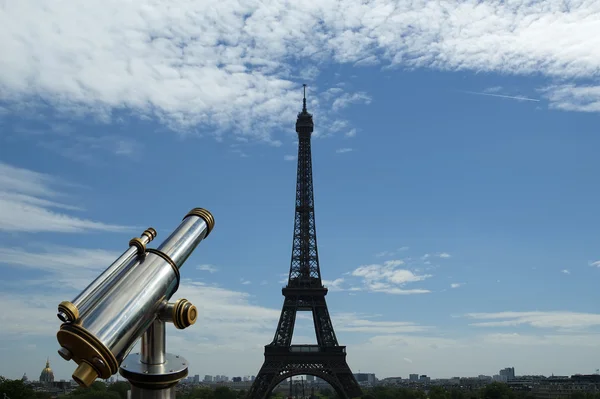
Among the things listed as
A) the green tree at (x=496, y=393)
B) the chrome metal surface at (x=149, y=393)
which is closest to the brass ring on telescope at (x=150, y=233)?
the chrome metal surface at (x=149, y=393)

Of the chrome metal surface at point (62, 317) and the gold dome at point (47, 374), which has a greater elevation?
the chrome metal surface at point (62, 317)

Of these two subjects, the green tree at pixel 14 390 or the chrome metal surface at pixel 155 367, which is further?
the green tree at pixel 14 390

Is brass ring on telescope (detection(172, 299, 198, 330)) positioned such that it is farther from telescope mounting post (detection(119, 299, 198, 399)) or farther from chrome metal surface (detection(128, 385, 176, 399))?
chrome metal surface (detection(128, 385, 176, 399))

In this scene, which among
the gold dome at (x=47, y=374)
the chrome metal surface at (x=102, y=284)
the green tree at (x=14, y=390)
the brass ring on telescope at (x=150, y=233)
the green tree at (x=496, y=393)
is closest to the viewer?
the chrome metal surface at (x=102, y=284)

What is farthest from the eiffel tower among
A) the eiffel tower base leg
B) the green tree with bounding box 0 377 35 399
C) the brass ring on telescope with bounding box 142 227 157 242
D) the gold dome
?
the gold dome

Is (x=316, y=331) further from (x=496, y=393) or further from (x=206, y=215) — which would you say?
(x=206, y=215)

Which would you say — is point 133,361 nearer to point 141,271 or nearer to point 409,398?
point 141,271

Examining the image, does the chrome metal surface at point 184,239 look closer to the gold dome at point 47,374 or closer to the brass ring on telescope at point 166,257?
the brass ring on telescope at point 166,257
